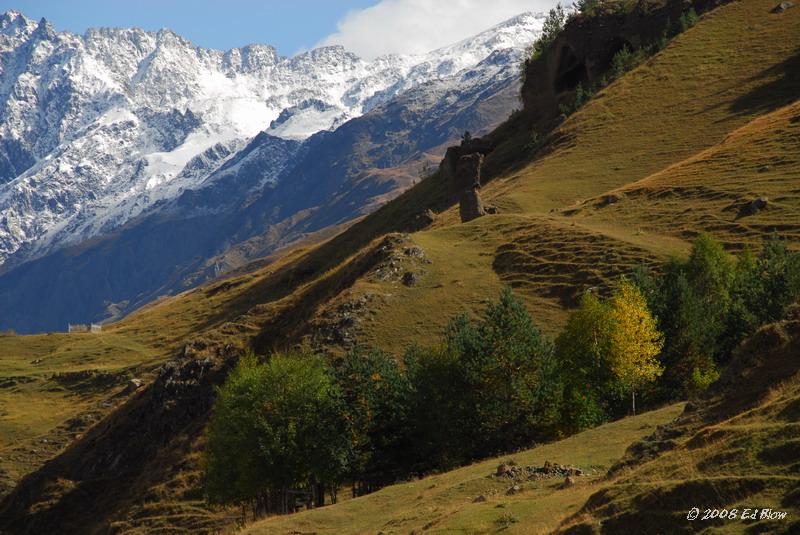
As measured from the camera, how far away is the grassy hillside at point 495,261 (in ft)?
266

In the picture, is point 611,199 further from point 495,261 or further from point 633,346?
point 633,346

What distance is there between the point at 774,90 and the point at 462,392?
10699cm

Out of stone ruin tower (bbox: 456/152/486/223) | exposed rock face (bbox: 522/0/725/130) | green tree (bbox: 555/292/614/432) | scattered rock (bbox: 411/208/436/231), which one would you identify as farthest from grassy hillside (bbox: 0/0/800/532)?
exposed rock face (bbox: 522/0/725/130)

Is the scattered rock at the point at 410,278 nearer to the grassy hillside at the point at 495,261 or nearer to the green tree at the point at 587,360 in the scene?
the grassy hillside at the point at 495,261

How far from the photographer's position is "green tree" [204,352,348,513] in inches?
2404

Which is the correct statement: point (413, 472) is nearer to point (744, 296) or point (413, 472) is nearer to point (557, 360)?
point (557, 360)

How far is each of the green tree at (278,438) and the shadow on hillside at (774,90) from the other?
330 ft

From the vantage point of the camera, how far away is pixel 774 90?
478 feet

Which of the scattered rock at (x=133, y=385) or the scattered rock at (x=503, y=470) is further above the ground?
the scattered rock at (x=133, y=385)

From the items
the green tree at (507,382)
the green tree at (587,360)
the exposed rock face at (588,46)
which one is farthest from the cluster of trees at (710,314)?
the exposed rock face at (588,46)

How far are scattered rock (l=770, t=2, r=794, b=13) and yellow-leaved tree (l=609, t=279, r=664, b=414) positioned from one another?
137 m

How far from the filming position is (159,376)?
96.8m

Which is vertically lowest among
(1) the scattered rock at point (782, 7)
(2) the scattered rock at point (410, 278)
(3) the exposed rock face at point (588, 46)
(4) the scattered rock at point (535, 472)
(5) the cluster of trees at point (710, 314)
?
(5) the cluster of trees at point (710, 314)

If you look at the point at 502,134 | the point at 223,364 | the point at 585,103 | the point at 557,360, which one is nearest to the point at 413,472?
the point at 557,360
